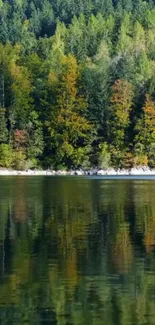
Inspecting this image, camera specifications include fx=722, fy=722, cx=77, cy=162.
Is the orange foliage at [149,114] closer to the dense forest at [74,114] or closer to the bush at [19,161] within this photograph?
the dense forest at [74,114]

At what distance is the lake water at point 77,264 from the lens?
17.9 meters

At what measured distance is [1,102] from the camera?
361 ft

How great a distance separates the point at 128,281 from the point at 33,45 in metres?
130

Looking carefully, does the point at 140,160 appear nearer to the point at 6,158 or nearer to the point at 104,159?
the point at 104,159

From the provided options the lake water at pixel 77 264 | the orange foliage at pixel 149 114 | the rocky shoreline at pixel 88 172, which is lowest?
the lake water at pixel 77 264

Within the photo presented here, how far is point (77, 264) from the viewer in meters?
23.9

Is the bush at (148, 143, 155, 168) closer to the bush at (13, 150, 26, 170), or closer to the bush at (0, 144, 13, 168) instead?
the bush at (13, 150, 26, 170)

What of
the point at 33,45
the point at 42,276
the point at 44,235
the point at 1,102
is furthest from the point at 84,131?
the point at 42,276

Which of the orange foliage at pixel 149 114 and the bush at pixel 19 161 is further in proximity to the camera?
the orange foliage at pixel 149 114

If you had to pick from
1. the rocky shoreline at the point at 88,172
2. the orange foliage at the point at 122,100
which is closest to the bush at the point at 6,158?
the rocky shoreline at the point at 88,172

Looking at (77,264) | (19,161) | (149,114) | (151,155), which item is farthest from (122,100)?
(77,264)

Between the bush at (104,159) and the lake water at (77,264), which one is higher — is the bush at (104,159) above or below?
above

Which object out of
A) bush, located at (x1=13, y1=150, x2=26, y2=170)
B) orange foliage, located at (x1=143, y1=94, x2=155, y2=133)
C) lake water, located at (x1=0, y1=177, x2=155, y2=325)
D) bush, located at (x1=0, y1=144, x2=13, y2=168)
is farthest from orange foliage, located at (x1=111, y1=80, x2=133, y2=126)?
lake water, located at (x1=0, y1=177, x2=155, y2=325)

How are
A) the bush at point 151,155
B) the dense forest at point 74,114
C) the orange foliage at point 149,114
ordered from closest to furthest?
the dense forest at point 74,114, the bush at point 151,155, the orange foliage at point 149,114
